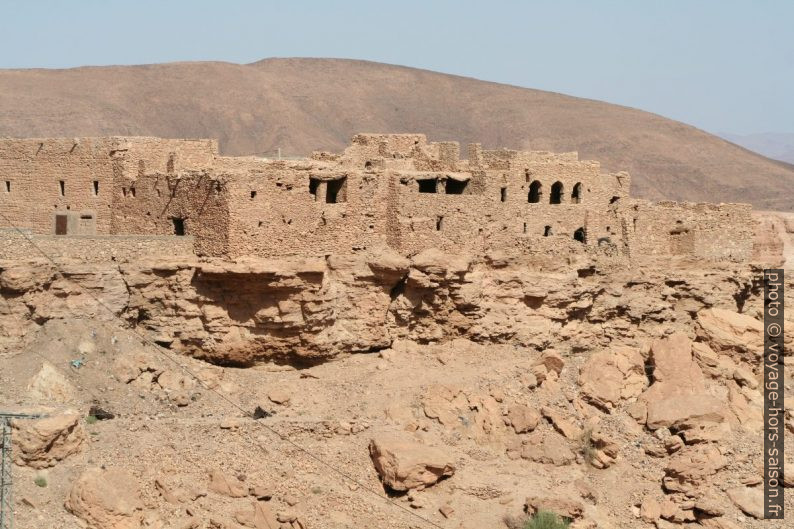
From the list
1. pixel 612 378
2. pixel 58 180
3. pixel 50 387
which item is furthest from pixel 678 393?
pixel 58 180

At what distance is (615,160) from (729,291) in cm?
4275

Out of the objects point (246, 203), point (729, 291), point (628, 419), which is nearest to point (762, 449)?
point (628, 419)

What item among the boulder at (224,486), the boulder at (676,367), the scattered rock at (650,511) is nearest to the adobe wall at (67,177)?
the boulder at (224,486)

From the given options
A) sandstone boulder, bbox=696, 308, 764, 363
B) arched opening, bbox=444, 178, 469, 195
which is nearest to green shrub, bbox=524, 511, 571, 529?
sandstone boulder, bbox=696, 308, 764, 363

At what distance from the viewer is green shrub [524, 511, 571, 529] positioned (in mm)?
27750

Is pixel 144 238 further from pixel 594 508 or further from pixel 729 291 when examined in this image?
pixel 729 291

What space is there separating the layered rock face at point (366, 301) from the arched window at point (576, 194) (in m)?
2.12

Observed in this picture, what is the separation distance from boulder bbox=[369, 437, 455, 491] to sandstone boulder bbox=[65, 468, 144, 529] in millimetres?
5462

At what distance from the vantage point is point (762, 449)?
3219 cm

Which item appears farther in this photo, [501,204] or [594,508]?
[501,204]

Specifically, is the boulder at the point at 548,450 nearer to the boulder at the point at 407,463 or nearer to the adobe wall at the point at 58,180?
the boulder at the point at 407,463

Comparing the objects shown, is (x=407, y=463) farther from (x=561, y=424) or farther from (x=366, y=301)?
(x=366, y=301)

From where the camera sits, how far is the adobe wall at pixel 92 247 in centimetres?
2930

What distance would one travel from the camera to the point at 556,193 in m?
36.3
